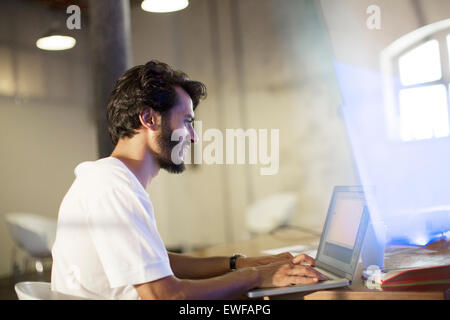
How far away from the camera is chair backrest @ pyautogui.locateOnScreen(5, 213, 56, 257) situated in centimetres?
409

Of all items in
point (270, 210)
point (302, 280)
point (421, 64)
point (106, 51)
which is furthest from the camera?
point (270, 210)

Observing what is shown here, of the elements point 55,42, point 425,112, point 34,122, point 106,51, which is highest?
point 55,42

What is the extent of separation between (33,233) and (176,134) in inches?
124

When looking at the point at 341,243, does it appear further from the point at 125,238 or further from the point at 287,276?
the point at 125,238

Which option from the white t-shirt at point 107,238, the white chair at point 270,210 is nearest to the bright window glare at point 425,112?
the white chair at point 270,210

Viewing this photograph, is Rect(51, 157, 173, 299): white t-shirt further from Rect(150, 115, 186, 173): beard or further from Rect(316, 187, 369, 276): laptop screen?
Rect(316, 187, 369, 276): laptop screen

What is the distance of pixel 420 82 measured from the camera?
4527 mm

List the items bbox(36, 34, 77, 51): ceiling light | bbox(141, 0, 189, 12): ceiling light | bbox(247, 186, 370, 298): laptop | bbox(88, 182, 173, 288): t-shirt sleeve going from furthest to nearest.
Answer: bbox(36, 34, 77, 51): ceiling light
bbox(141, 0, 189, 12): ceiling light
bbox(247, 186, 370, 298): laptop
bbox(88, 182, 173, 288): t-shirt sleeve

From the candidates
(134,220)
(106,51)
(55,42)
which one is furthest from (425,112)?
(134,220)

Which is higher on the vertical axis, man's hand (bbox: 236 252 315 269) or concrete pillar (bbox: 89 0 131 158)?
concrete pillar (bbox: 89 0 131 158)

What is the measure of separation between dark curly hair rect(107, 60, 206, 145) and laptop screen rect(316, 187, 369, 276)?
2.07ft

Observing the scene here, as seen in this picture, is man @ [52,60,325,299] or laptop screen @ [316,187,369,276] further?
laptop screen @ [316,187,369,276]

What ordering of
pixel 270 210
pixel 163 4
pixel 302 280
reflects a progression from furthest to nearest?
pixel 270 210 → pixel 163 4 → pixel 302 280

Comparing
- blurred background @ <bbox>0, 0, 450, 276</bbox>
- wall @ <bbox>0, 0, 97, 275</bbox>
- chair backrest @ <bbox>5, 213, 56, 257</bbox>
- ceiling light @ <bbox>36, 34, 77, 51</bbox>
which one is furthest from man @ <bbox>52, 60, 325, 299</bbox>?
ceiling light @ <bbox>36, 34, 77, 51</bbox>
